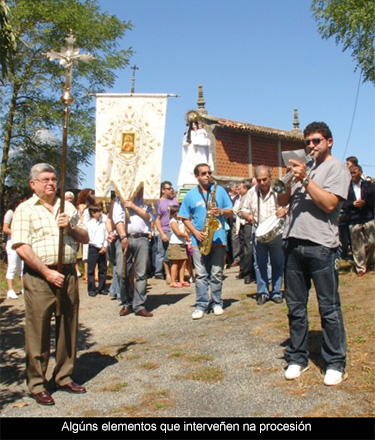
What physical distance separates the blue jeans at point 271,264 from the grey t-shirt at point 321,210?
3.43 meters

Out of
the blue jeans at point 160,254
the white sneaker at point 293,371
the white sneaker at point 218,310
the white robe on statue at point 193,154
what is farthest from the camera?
the white robe on statue at point 193,154

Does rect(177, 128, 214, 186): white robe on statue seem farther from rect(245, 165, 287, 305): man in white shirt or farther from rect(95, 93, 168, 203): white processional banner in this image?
rect(95, 93, 168, 203): white processional banner

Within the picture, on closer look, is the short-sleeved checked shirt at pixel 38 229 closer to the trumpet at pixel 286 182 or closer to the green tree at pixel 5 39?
the green tree at pixel 5 39

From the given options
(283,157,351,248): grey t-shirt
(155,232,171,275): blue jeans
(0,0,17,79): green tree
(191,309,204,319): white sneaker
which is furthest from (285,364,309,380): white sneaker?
(155,232,171,275): blue jeans

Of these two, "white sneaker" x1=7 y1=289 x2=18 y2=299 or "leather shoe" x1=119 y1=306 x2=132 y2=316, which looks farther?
"white sneaker" x1=7 y1=289 x2=18 y2=299

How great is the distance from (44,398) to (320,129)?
338 centimetres

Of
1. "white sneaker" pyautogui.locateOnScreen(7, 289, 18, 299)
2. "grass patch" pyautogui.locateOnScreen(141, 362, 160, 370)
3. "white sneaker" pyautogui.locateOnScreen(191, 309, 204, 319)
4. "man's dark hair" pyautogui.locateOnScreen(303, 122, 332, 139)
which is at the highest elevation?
Result: "man's dark hair" pyautogui.locateOnScreen(303, 122, 332, 139)

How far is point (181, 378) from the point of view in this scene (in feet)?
17.1

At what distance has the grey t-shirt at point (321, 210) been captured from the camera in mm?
4699

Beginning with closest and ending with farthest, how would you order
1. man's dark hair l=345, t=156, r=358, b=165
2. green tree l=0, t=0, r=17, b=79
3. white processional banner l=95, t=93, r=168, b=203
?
1. green tree l=0, t=0, r=17, b=79
2. white processional banner l=95, t=93, r=168, b=203
3. man's dark hair l=345, t=156, r=358, b=165

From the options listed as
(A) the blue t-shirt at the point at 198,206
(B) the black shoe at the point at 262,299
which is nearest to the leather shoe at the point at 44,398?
(A) the blue t-shirt at the point at 198,206

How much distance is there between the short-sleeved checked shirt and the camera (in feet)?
15.8

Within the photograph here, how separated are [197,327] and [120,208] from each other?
7.29 ft

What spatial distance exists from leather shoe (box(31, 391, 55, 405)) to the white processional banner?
12.5 ft
